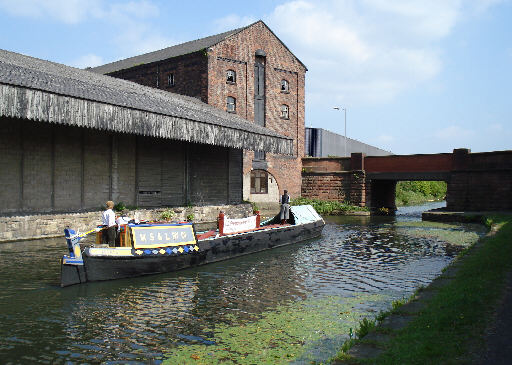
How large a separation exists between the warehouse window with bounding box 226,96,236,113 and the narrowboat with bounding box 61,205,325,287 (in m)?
21.1

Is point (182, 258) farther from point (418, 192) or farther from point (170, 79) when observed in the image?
point (418, 192)

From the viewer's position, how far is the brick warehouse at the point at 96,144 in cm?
1731

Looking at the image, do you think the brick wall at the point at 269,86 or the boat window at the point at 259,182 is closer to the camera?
the brick wall at the point at 269,86

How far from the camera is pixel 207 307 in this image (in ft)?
29.8

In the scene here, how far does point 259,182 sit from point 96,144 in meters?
19.3

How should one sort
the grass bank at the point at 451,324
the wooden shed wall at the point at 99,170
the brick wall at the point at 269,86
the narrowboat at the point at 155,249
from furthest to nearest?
the brick wall at the point at 269,86 < the wooden shed wall at the point at 99,170 < the narrowboat at the point at 155,249 < the grass bank at the point at 451,324

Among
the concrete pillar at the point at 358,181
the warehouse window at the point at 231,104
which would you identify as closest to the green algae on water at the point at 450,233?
the concrete pillar at the point at 358,181

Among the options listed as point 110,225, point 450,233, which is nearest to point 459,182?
point 450,233

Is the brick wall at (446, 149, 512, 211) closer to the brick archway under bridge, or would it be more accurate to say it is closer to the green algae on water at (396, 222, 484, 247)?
the brick archway under bridge

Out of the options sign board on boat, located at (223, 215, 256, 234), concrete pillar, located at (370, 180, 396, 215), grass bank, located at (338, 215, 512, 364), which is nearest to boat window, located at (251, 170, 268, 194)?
concrete pillar, located at (370, 180, 396, 215)

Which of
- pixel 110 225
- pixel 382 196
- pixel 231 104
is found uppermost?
pixel 231 104

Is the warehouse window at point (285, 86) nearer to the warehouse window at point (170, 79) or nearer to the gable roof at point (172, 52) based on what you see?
the gable roof at point (172, 52)

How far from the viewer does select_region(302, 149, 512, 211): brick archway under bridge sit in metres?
31.7

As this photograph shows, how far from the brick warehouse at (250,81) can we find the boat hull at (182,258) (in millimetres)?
19663
